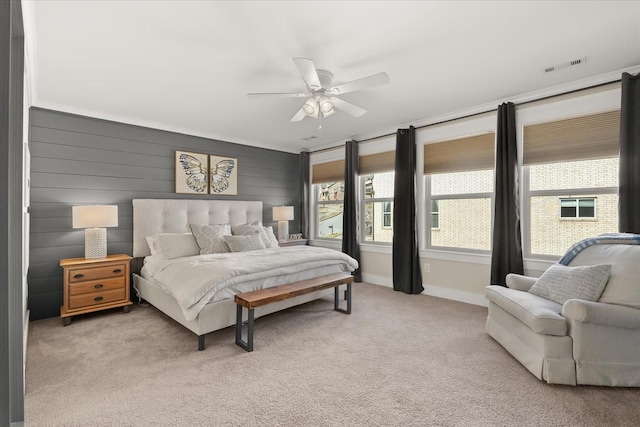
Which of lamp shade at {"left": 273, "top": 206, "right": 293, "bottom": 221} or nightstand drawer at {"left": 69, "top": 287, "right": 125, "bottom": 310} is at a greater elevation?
lamp shade at {"left": 273, "top": 206, "right": 293, "bottom": 221}

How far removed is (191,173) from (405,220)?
3379 millimetres

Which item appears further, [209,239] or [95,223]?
[209,239]

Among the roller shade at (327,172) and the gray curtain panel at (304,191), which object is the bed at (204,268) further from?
the roller shade at (327,172)

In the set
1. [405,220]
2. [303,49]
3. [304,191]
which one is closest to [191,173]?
[304,191]

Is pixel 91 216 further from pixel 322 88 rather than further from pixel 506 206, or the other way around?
pixel 506 206

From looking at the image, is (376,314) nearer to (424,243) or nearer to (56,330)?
(424,243)

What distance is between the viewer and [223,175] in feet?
16.8

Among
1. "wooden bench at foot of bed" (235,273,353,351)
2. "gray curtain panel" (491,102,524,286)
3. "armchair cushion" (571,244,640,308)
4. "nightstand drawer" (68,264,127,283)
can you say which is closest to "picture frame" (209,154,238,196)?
"nightstand drawer" (68,264,127,283)

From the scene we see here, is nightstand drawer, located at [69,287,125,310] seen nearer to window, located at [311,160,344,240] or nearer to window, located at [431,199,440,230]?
window, located at [311,160,344,240]

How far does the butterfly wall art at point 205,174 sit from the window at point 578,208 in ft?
15.1

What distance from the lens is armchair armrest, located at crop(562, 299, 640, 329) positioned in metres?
2.05

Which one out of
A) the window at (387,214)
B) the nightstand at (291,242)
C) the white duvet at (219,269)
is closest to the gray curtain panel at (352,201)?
the window at (387,214)

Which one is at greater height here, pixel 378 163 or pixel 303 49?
pixel 303 49

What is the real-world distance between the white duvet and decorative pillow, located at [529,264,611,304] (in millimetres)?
2205
